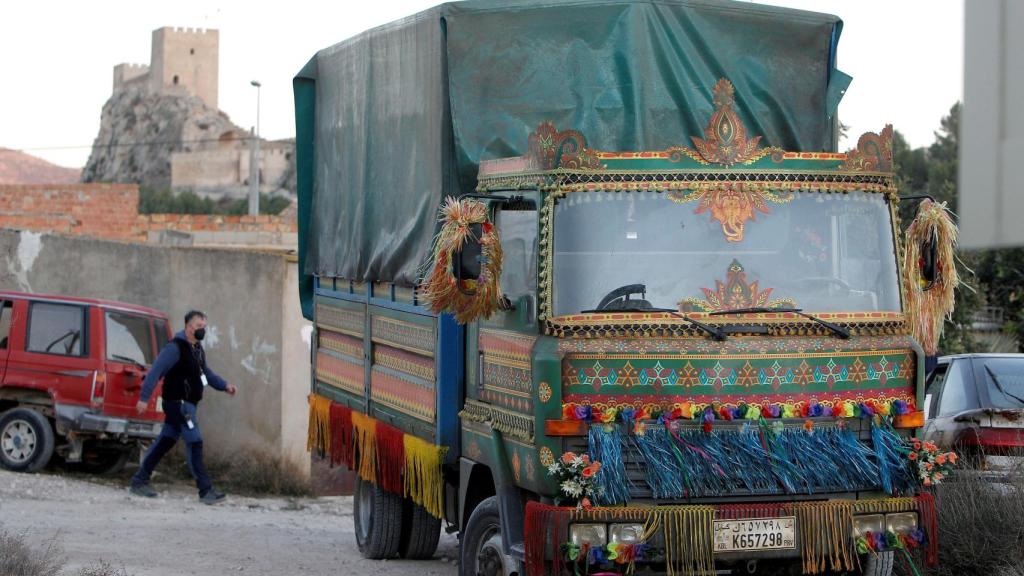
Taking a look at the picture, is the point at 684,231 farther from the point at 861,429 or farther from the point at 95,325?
the point at 95,325

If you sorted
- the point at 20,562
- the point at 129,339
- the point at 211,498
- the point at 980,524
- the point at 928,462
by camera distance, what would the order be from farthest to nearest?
the point at 129,339, the point at 211,498, the point at 980,524, the point at 20,562, the point at 928,462

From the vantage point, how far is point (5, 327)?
49.8 feet

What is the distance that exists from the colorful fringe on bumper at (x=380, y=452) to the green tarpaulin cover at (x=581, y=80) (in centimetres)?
104

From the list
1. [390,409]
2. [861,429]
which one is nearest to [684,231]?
[861,429]

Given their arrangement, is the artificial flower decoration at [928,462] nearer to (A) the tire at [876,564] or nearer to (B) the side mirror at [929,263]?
(A) the tire at [876,564]

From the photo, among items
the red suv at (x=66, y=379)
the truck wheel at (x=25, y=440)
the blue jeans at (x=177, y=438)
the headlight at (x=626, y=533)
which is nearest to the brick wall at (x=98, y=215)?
the red suv at (x=66, y=379)

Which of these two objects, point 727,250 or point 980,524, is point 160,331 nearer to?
point 980,524

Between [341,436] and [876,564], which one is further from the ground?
[341,436]

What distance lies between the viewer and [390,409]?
9070mm

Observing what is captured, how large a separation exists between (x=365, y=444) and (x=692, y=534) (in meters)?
3.76

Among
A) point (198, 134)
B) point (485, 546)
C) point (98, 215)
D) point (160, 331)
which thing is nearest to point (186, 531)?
point (160, 331)

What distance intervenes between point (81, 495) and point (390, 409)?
574cm

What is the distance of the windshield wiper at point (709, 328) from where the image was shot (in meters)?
6.59

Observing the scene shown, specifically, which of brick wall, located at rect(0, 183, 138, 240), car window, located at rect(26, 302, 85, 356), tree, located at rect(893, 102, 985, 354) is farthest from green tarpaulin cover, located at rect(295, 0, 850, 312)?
brick wall, located at rect(0, 183, 138, 240)
